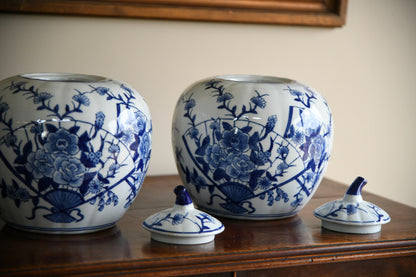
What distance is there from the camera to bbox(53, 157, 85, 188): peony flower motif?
578mm

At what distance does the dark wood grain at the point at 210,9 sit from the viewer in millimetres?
852

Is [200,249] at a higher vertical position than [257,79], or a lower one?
lower

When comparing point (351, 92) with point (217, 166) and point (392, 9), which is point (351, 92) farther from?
point (217, 166)

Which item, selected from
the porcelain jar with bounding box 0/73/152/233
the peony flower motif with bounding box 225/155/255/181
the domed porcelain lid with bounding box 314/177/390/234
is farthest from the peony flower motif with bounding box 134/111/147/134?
the domed porcelain lid with bounding box 314/177/390/234

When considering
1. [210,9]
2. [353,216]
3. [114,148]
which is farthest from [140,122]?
[210,9]

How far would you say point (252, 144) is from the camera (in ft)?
2.14

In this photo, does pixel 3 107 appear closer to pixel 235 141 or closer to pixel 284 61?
pixel 235 141

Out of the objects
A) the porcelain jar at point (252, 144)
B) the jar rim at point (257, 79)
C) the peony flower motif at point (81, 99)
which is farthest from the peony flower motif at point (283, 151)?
the peony flower motif at point (81, 99)

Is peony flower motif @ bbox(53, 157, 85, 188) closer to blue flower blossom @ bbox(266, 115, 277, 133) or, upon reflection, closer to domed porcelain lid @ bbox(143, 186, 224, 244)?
domed porcelain lid @ bbox(143, 186, 224, 244)

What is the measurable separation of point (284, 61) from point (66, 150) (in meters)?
0.55

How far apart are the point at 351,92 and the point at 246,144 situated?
0.50m

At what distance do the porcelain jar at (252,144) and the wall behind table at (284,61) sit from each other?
256mm

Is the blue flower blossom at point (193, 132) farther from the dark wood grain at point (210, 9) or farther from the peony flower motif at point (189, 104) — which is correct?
the dark wood grain at point (210, 9)

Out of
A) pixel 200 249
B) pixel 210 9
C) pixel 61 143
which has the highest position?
pixel 210 9
